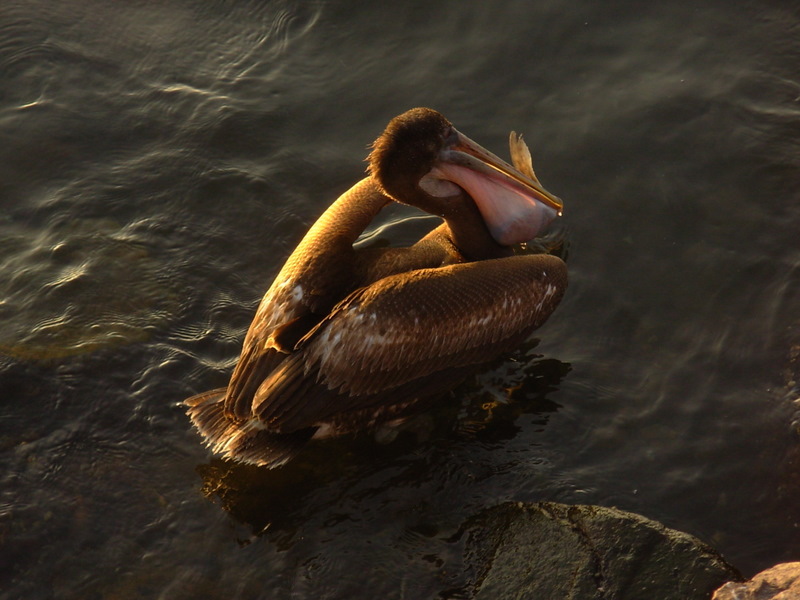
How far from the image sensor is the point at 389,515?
14.8ft

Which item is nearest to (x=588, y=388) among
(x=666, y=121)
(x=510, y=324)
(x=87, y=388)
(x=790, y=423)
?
(x=510, y=324)

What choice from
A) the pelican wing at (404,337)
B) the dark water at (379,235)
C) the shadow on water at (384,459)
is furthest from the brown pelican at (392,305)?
the dark water at (379,235)

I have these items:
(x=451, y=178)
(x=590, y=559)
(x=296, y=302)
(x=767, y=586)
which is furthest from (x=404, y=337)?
(x=767, y=586)

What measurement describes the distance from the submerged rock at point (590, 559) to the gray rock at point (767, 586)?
0.32 ft

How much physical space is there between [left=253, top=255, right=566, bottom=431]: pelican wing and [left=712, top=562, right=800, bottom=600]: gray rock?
176 centimetres

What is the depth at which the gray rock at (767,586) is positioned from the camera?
362cm

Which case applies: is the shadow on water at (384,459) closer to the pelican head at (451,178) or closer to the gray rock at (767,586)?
the pelican head at (451,178)

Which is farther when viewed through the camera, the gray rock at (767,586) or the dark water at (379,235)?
the dark water at (379,235)

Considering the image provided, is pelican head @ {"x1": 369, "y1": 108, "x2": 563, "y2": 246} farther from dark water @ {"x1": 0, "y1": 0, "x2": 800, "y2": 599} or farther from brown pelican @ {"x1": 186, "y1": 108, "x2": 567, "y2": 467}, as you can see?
dark water @ {"x1": 0, "y1": 0, "x2": 800, "y2": 599}

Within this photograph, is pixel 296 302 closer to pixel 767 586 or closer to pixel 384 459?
pixel 384 459

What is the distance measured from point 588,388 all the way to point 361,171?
87.4 inches

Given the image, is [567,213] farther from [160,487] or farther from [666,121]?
[160,487]

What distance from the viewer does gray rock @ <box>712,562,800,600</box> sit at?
11.9ft

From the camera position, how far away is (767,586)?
3678 mm
